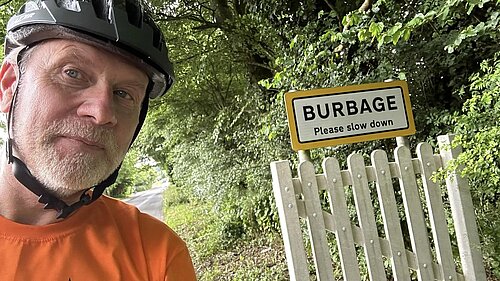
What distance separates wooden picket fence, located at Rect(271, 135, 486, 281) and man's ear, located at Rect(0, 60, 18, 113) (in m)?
1.62

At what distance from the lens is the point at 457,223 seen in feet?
8.98

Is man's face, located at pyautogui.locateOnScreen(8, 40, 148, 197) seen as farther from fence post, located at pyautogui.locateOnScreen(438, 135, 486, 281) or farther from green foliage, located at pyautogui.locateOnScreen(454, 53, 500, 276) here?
fence post, located at pyautogui.locateOnScreen(438, 135, 486, 281)

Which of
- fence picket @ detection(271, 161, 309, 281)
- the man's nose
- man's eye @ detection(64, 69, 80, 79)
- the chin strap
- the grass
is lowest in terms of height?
the grass

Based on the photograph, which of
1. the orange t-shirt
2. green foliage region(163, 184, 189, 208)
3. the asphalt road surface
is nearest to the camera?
the orange t-shirt

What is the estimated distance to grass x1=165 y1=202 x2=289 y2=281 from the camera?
521cm

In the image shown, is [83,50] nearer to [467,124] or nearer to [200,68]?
[467,124]

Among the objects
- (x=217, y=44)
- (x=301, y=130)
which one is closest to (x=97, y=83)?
(x=301, y=130)

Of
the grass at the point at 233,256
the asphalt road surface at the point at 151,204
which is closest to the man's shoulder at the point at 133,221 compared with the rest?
the grass at the point at 233,256

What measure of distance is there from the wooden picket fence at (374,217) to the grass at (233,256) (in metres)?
2.32

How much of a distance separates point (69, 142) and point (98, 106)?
0.41ft

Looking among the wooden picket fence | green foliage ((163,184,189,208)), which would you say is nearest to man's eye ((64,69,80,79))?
the wooden picket fence

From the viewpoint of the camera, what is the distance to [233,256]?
640cm

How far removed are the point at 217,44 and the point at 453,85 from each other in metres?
3.56

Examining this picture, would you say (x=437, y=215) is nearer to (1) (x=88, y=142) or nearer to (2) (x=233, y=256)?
(1) (x=88, y=142)
